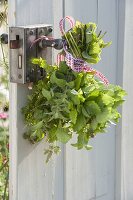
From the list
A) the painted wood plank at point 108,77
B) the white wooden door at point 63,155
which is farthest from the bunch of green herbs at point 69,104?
the painted wood plank at point 108,77

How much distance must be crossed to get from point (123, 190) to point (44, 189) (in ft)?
2.47

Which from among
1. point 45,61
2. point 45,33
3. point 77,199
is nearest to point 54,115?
point 45,61

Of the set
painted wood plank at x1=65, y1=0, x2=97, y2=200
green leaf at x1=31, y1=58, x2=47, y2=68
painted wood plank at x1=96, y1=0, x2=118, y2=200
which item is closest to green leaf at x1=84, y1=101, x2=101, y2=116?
green leaf at x1=31, y1=58, x2=47, y2=68

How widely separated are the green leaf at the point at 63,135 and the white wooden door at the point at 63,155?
0.61 ft

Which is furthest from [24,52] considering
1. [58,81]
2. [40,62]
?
[58,81]

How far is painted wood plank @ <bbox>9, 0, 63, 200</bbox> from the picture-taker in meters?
2.23

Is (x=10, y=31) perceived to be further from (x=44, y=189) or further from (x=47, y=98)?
(x=44, y=189)

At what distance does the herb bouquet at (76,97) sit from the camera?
2.10 m

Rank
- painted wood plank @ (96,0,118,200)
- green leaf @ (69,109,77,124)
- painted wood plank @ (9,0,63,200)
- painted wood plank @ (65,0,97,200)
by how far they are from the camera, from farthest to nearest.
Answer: painted wood plank @ (96,0,118,200)
painted wood plank @ (65,0,97,200)
painted wood plank @ (9,0,63,200)
green leaf @ (69,109,77,124)

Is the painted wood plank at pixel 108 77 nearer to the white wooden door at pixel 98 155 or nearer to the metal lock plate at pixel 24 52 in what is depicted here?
the white wooden door at pixel 98 155

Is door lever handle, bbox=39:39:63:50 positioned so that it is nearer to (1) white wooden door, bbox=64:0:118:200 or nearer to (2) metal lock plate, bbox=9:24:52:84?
(2) metal lock plate, bbox=9:24:52:84

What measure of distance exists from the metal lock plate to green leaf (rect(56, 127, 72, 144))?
8.8 inches

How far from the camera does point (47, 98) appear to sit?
82.7 inches

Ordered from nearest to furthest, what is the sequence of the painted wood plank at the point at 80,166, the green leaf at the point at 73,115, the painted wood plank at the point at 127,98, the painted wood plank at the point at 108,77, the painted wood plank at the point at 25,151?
the green leaf at the point at 73,115 < the painted wood plank at the point at 25,151 < the painted wood plank at the point at 80,166 < the painted wood plank at the point at 108,77 < the painted wood plank at the point at 127,98
